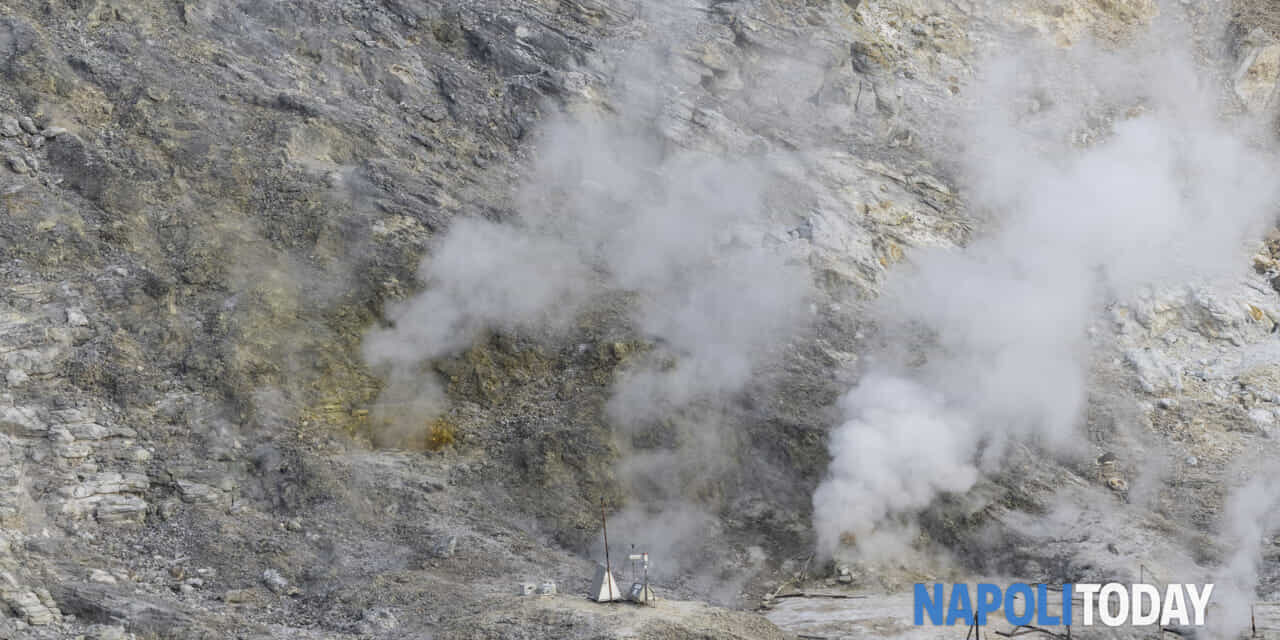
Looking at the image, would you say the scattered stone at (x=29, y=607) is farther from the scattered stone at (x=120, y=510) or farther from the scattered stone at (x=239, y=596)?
the scattered stone at (x=120, y=510)

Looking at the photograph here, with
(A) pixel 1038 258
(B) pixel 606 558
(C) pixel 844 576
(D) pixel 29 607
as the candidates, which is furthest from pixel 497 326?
(A) pixel 1038 258

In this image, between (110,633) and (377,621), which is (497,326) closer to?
(377,621)

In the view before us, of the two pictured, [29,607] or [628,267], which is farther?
[628,267]

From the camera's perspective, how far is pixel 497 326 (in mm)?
19094

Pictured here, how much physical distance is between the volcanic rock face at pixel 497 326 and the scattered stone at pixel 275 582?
0.04 m

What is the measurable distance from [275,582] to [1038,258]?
13304 millimetres

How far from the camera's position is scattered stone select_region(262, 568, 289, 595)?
1483cm

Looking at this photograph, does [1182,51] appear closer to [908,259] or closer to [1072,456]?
[908,259]

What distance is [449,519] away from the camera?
54.6ft

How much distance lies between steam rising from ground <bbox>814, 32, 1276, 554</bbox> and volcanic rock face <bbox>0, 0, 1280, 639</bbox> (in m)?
0.30

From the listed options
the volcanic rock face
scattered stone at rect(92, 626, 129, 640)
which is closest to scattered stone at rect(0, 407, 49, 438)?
the volcanic rock face

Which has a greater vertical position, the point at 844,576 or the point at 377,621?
the point at 377,621

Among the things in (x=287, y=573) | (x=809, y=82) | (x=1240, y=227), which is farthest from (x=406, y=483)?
(x=1240, y=227)

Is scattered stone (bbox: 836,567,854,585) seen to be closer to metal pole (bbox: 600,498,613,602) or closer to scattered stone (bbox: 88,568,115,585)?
metal pole (bbox: 600,498,613,602)
